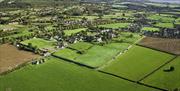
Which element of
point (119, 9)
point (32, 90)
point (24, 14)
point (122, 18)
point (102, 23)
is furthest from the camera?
point (119, 9)

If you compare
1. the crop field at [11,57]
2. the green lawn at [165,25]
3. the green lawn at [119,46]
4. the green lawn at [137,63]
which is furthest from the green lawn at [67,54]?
the green lawn at [165,25]

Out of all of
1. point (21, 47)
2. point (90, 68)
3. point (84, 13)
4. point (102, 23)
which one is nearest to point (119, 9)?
point (84, 13)

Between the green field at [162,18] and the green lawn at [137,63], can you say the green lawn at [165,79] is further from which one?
the green field at [162,18]

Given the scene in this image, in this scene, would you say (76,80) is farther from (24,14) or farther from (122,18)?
(24,14)

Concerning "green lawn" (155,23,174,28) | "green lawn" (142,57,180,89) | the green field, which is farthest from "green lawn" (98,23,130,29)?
"green lawn" (142,57,180,89)

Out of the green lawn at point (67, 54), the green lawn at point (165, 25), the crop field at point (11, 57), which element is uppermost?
the green lawn at point (67, 54)

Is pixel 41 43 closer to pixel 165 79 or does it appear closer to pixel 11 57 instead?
pixel 11 57
